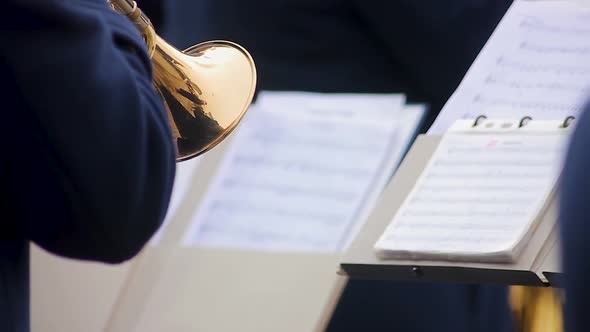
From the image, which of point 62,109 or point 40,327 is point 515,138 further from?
point 40,327

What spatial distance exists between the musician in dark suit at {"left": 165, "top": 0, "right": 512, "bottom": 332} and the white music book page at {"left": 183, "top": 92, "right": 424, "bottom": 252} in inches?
1.6

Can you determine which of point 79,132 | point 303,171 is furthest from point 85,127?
point 303,171

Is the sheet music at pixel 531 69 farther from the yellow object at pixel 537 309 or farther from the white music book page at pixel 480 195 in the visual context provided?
the yellow object at pixel 537 309

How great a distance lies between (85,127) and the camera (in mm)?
770

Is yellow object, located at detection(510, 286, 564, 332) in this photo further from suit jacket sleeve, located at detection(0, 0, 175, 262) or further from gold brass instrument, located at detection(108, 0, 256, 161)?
suit jacket sleeve, located at detection(0, 0, 175, 262)

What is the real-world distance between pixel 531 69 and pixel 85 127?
0.72 meters

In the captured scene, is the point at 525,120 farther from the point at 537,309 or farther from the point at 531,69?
the point at 537,309

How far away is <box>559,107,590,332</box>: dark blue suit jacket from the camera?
1.78 ft

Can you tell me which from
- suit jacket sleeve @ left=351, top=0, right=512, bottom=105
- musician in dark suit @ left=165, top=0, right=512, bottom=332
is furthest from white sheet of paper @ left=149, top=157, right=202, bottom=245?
suit jacket sleeve @ left=351, top=0, right=512, bottom=105

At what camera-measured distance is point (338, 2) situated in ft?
6.09

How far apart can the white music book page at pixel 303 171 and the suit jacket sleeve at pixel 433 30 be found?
75 mm

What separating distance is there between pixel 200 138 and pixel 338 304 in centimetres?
68

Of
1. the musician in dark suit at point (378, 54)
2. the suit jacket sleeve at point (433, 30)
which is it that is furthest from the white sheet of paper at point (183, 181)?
the suit jacket sleeve at point (433, 30)

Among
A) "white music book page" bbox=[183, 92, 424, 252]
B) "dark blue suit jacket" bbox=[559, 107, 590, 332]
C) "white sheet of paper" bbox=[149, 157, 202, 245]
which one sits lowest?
"white sheet of paper" bbox=[149, 157, 202, 245]
